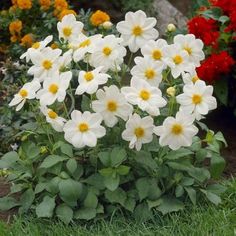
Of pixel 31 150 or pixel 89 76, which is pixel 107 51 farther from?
pixel 31 150

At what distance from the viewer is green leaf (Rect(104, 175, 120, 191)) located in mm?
3895

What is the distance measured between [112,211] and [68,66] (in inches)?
33.5

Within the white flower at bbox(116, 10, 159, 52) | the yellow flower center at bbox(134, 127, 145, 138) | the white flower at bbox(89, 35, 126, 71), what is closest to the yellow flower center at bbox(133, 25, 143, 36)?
the white flower at bbox(116, 10, 159, 52)

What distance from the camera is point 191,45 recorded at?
13.4 feet

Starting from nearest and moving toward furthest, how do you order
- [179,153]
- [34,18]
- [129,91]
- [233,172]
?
[129,91], [179,153], [233,172], [34,18]

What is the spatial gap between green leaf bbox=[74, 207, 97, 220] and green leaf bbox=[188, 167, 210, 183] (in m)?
0.60

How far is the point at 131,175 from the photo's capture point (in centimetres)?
405

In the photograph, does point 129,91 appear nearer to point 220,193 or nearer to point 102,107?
point 102,107

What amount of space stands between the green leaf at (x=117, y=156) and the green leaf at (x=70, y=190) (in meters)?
0.22

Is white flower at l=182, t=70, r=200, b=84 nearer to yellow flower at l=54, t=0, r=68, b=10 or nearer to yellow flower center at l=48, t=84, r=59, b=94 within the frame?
yellow flower center at l=48, t=84, r=59, b=94

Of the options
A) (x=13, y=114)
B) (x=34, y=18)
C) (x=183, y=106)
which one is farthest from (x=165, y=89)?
(x=34, y=18)

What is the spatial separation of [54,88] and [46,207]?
650mm

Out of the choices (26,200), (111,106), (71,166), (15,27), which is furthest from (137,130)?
(15,27)

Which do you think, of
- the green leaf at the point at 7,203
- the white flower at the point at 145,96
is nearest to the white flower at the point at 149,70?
the white flower at the point at 145,96
